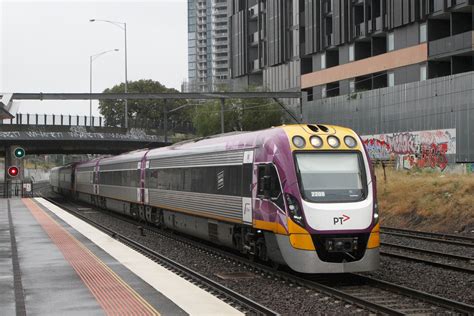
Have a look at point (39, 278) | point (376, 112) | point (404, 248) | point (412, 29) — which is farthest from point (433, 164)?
point (39, 278)

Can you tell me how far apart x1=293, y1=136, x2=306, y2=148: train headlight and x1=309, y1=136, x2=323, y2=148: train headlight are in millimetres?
167

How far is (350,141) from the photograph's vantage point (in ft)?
42.8

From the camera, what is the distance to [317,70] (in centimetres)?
6034

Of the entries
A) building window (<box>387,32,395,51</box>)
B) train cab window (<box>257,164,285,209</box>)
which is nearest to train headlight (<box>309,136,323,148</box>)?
train cab window (<box>257,164,285,209</box>)

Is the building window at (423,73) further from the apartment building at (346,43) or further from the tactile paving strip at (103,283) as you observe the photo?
the tactile paving strip at (103,283)

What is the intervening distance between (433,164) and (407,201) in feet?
43.5

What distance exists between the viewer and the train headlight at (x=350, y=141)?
12973 millimetres

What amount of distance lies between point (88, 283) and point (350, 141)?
18.1 feet

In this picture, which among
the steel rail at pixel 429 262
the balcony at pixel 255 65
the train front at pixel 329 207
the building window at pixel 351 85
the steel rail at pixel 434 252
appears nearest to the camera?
the train front at pixel 329 207

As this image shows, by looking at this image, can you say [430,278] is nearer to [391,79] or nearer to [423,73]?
[423,73]

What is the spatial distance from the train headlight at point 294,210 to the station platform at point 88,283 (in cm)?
213

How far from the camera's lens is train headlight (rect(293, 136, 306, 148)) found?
12672mm

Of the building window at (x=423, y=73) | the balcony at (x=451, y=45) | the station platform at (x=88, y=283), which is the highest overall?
the balcony at (x=451, y=45)

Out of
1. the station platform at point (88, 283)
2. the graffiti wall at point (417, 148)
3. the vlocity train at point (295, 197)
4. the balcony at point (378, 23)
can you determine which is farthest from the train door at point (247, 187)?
the balcony at point (378, 23)
